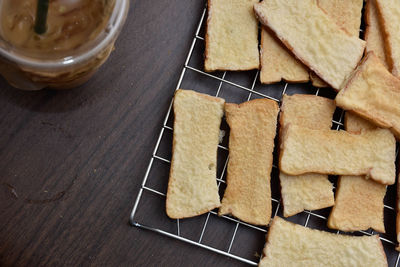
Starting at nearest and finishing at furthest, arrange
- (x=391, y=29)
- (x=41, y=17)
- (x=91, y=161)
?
1. (x=41, y=17)
2. (x=91, y=161)
3. (x=391, y=29)

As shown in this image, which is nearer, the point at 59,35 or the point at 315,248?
the point at 59,35

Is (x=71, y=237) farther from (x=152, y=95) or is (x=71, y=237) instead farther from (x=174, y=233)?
(x=152, y=95)

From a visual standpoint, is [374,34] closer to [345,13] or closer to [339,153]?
[345,13]

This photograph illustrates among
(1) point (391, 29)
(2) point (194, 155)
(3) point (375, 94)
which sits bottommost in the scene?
(2) point (194, 155)

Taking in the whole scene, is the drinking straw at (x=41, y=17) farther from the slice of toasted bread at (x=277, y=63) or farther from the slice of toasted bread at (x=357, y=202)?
the slice of toasted bread at (x=357, y=202)

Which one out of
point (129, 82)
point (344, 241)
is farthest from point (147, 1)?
point (344, 241)

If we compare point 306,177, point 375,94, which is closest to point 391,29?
point 375,94

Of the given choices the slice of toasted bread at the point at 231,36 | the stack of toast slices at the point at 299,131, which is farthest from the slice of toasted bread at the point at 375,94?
the slice of toasted bread at the point at 231,36
